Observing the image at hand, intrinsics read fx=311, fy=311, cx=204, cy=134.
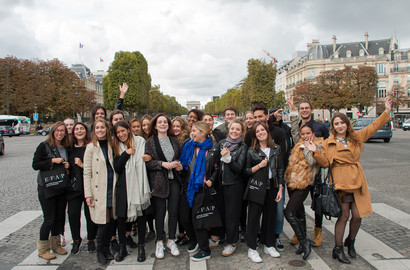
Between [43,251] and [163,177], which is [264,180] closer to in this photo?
[163,177]

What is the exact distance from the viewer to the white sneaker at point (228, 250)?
4352mm

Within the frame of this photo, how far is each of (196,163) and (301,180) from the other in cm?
146

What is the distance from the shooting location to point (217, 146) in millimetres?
4473

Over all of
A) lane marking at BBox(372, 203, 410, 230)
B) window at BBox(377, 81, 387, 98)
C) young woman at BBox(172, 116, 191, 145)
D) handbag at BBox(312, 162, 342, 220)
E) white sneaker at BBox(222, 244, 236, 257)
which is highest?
window at BBox(377, 81, 387, 98)

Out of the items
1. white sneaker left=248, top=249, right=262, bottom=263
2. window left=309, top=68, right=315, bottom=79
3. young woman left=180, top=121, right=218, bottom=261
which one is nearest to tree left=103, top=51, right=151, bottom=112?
window left=309, top=68, right=315, bottom=79

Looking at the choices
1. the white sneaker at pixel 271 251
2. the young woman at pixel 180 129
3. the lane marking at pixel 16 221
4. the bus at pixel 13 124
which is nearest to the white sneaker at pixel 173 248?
the white sneaker at pixel 271 251

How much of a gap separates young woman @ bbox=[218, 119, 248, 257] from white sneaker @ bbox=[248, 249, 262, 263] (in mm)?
278

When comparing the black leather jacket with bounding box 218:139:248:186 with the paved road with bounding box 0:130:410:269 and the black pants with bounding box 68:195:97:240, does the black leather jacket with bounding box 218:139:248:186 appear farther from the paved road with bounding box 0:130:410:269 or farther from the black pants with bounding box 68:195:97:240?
the black pants with bounding box 68:195:97:240

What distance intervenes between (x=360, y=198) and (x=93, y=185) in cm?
353

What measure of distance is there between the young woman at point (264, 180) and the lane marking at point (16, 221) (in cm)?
418

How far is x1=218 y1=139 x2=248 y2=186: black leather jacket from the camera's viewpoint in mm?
4246

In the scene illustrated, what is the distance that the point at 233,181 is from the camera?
4340 mm

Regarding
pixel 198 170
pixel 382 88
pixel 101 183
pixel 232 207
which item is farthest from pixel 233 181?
pixel 382 88

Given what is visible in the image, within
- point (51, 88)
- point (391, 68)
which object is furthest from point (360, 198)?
point (391, 68)
